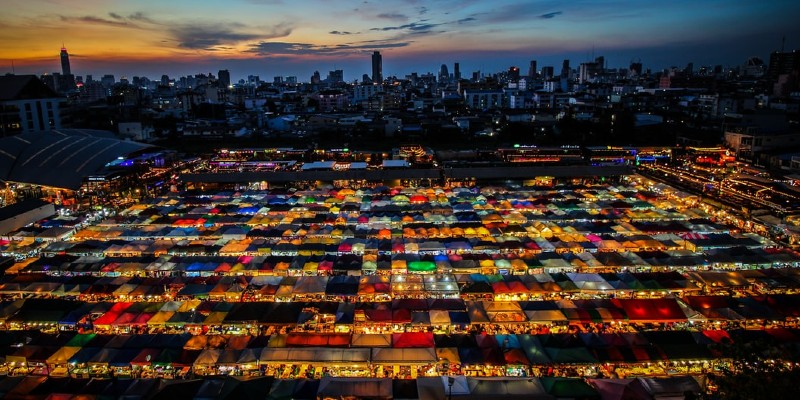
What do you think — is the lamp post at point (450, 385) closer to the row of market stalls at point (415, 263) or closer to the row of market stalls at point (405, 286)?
the row of market stalls at point (405, 286)

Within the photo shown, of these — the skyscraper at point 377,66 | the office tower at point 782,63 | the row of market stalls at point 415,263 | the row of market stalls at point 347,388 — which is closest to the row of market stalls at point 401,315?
the row of market stalls at point 347,388

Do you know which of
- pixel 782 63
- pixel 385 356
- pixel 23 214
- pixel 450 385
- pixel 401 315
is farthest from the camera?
pixel 782 63

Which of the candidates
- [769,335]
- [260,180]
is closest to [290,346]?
[769,335]

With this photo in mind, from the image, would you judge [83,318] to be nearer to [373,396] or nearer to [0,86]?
[373,396]

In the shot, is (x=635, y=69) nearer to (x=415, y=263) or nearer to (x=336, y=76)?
(x=336, y=76)

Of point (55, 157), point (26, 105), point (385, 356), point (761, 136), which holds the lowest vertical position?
point (385, 356)

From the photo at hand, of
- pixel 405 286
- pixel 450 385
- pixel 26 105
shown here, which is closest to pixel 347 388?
pixel 450 385

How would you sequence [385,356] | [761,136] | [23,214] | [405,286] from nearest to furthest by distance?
1. [385,356]
2. [405,286]
3. [23,214]
4. [761,136]

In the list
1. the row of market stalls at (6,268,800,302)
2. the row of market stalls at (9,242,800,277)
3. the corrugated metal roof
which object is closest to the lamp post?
the row of market stalls at (6,268,800,302)
